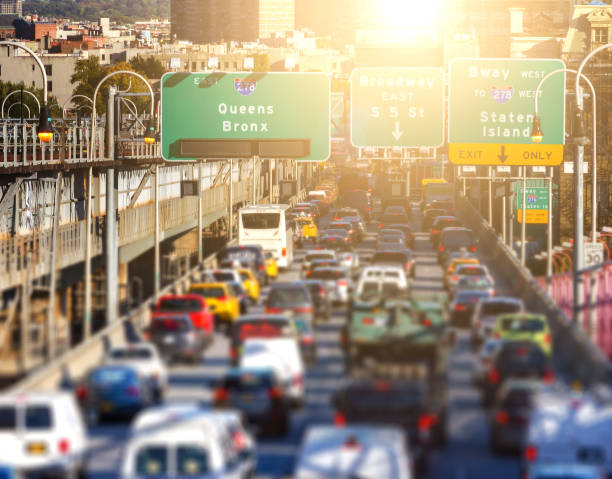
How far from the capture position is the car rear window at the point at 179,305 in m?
35.1

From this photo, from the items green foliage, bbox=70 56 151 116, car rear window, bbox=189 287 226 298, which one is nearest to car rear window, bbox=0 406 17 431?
car rear window, bbox=189 287 226 298

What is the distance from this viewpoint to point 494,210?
3927 inches

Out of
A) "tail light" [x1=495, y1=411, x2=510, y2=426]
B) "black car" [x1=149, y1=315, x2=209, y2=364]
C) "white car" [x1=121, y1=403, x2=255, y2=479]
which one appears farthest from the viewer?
"black car" [x1=149, y1=315, x2=209, y2=364]

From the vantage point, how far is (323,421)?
23422 mm

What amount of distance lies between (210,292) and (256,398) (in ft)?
56.8

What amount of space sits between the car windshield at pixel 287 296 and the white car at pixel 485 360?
9.51 m

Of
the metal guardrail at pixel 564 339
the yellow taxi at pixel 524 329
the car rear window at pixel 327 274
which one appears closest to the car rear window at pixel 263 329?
the yellow taxi at pixel 524 329

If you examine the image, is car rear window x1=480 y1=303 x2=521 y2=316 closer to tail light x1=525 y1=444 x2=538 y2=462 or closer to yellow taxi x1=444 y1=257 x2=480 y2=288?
yellow taxi x1=444 y1=257 x2=480 y2=288

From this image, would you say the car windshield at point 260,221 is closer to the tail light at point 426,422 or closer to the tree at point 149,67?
the tail light at point 426,422

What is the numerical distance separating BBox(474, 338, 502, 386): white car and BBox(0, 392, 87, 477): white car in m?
9.74

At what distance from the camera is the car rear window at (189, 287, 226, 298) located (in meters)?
38.7

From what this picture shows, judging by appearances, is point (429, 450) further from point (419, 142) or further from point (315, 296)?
point (419, 142)

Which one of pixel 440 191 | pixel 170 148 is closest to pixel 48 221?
pixel 170 148

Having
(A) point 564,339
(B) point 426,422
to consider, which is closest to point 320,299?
(A) point 564,339
